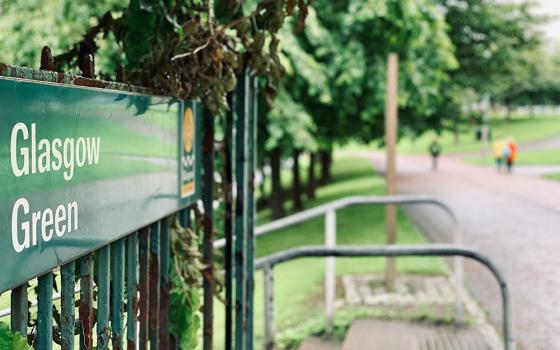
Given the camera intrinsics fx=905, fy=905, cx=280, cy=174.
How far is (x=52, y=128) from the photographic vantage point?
1722 millimetres

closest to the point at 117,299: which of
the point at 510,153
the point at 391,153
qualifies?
the point at 391,153

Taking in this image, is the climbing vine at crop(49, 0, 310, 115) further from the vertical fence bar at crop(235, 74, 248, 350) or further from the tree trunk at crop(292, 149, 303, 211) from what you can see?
the tree trunk at crop(292, 149, 303, 211)

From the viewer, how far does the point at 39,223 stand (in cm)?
169

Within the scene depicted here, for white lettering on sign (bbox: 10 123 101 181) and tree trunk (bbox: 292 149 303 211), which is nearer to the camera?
white lettering on sign (bbox: 10 123 101 181)

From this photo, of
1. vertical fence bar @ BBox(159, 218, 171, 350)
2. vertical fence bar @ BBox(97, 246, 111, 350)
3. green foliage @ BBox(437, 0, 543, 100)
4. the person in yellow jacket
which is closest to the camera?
vertical fence bar @ BBox(97, 246, 111, 350)

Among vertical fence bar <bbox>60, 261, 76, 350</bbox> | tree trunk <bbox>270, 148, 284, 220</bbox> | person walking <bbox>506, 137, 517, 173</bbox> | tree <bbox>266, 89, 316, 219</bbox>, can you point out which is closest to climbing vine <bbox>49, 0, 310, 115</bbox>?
vertical fence bar <bbox>60, 261, 76, 350</bbox>

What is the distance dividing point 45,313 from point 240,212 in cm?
157

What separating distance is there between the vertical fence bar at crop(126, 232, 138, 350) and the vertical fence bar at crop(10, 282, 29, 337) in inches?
26.0

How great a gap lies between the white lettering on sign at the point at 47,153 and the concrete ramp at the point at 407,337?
418 cm

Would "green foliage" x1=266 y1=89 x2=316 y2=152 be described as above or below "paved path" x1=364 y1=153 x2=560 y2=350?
above

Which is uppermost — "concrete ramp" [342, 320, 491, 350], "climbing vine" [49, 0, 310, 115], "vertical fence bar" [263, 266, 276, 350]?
"climbing vine" [49, 0, 310, 115]

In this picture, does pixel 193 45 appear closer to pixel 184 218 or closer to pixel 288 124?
pixel 184 218

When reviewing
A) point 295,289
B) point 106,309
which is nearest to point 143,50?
point 106,309

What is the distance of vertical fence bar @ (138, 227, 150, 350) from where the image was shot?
2484 mm
